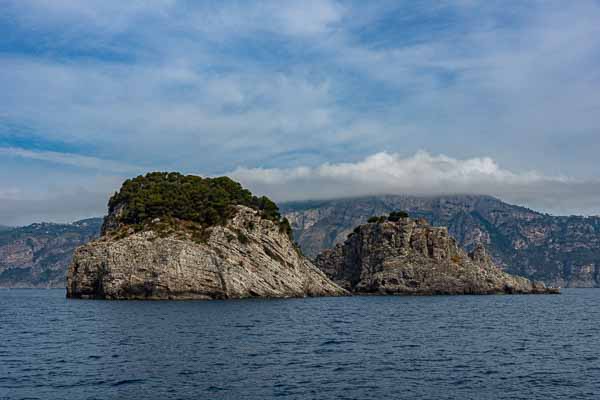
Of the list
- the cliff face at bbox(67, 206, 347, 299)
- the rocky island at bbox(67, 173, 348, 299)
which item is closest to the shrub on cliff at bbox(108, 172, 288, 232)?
the rocky island at bbox(67, 173, 348, 299)

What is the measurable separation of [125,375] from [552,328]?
191 feet

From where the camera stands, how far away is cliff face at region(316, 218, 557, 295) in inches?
7279

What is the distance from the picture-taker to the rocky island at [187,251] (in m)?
130

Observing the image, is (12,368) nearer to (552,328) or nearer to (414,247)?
(552,328)

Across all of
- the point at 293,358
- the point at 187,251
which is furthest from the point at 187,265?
the point at 293,358

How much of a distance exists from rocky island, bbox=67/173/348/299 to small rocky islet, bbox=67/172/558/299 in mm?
213

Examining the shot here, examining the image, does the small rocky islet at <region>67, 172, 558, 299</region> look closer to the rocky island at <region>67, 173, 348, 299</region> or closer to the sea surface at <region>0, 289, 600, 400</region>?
the rocky island at <region>67, 173, 348, 299</region>

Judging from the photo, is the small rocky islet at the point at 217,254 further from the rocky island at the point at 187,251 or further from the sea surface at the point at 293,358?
the sea surface at the point at 293,358

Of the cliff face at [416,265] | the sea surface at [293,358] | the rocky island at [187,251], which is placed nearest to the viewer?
the sea surface at [293,358]

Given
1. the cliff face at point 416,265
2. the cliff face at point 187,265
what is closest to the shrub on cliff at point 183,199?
the cliff face at point 187,265

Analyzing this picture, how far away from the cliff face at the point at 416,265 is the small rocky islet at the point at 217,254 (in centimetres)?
31

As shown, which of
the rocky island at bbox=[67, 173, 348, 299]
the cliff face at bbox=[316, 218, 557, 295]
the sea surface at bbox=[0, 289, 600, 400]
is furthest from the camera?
the cliff face at bbox=[316, 218, 557, 295]

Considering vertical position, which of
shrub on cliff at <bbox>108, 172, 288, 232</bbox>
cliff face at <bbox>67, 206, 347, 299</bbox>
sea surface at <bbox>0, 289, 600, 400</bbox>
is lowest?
sea surface at <bbox>0, 289, 600, 400</bbox>

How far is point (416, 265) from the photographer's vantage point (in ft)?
610
